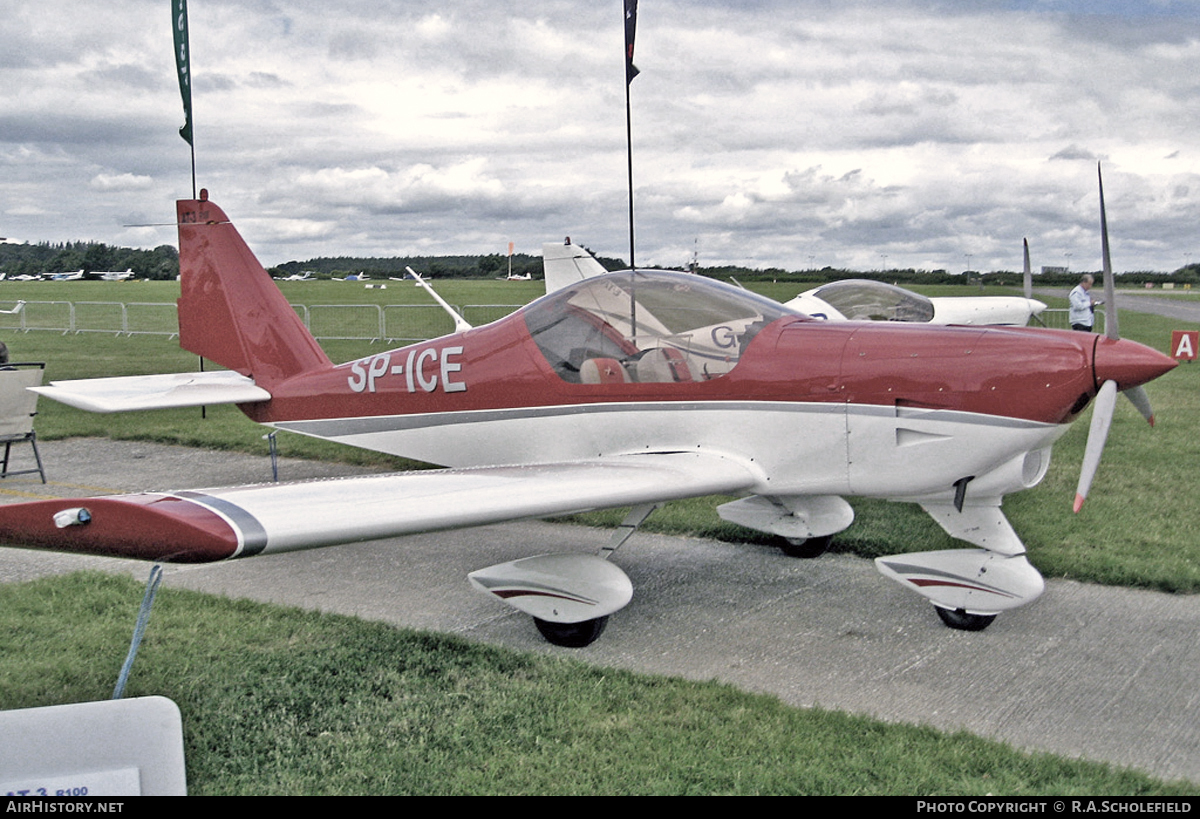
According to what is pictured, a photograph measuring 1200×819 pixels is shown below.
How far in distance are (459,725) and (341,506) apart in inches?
38.5

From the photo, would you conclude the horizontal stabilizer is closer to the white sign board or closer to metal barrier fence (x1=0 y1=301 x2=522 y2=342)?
the white sign board

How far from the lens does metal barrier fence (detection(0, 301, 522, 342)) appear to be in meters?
25.6

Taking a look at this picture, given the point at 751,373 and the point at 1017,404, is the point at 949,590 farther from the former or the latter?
the point at 751,373

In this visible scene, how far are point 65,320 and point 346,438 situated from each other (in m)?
32.5

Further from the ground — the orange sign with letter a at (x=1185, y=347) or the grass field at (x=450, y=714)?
the orange sign with letter a at (x=1185, y=347)

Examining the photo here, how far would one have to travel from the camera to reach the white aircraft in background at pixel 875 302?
→ 12.2 m

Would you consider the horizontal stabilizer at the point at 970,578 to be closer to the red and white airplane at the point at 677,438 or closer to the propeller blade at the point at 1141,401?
the red and white airplane at the point at 677,438

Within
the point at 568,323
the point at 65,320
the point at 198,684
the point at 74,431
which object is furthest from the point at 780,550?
the point at 65,320

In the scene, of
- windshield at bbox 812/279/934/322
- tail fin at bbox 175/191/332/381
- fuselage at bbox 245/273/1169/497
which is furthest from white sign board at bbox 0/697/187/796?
windshield at bbox 812/279/934/322

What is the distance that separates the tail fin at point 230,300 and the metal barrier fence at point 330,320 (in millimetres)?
14774

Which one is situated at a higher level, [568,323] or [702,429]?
[568,323]

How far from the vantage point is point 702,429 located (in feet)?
17.0

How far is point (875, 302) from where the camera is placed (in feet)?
40.7

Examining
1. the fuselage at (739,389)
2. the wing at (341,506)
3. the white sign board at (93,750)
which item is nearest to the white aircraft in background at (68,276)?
the fuselage at (739,389)
